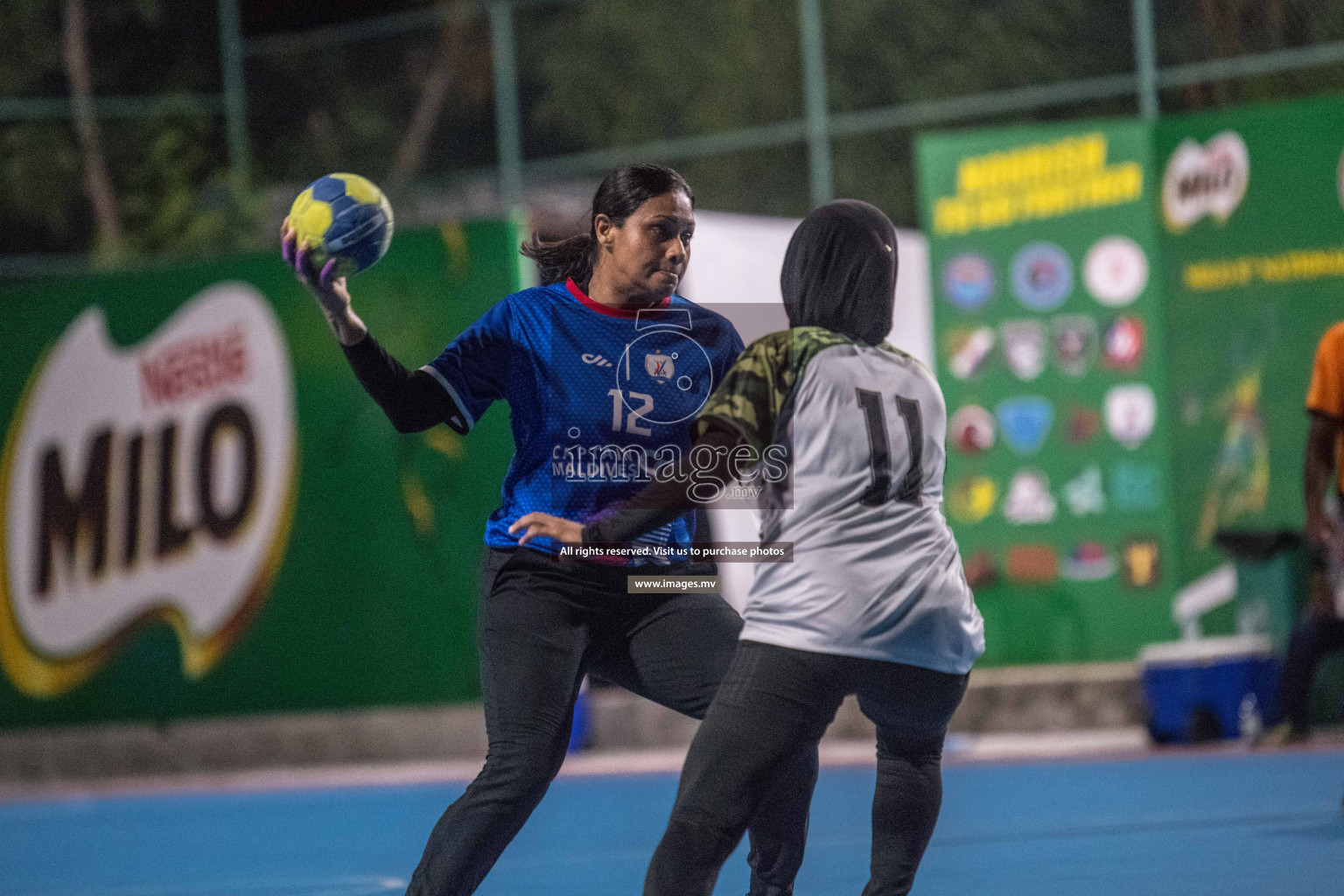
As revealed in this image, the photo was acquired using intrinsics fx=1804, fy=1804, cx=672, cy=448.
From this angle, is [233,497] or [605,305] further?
[233,497]

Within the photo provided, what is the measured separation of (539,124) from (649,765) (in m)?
7.66

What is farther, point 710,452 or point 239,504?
point 239,504

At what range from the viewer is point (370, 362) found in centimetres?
445

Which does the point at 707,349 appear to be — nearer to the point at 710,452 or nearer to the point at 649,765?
the point at 710,452

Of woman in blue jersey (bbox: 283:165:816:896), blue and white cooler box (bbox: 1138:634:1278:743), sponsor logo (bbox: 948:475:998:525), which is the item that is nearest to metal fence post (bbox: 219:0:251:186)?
sponsor logo (bbox: 948:475:998:525)

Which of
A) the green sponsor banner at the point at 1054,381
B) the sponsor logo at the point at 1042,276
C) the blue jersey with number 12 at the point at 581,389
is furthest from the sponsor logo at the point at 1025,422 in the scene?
the blue jersey with number 12 at the point at 581,389

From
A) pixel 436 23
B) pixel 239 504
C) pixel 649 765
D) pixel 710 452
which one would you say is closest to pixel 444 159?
pixel 436 23

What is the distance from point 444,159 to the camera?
17422mm

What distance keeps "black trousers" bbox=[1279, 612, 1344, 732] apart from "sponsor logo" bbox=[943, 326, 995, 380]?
276cm

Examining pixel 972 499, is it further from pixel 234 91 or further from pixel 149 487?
pixel 234 91

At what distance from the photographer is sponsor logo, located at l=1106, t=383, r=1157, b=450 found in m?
11.0

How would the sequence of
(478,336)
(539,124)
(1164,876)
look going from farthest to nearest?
1. (539,124)
2. (1164,876)
3. (478,336)

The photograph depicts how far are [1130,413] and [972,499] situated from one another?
1121mm

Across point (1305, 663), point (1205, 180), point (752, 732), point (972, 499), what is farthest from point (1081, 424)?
point (752, 732)
